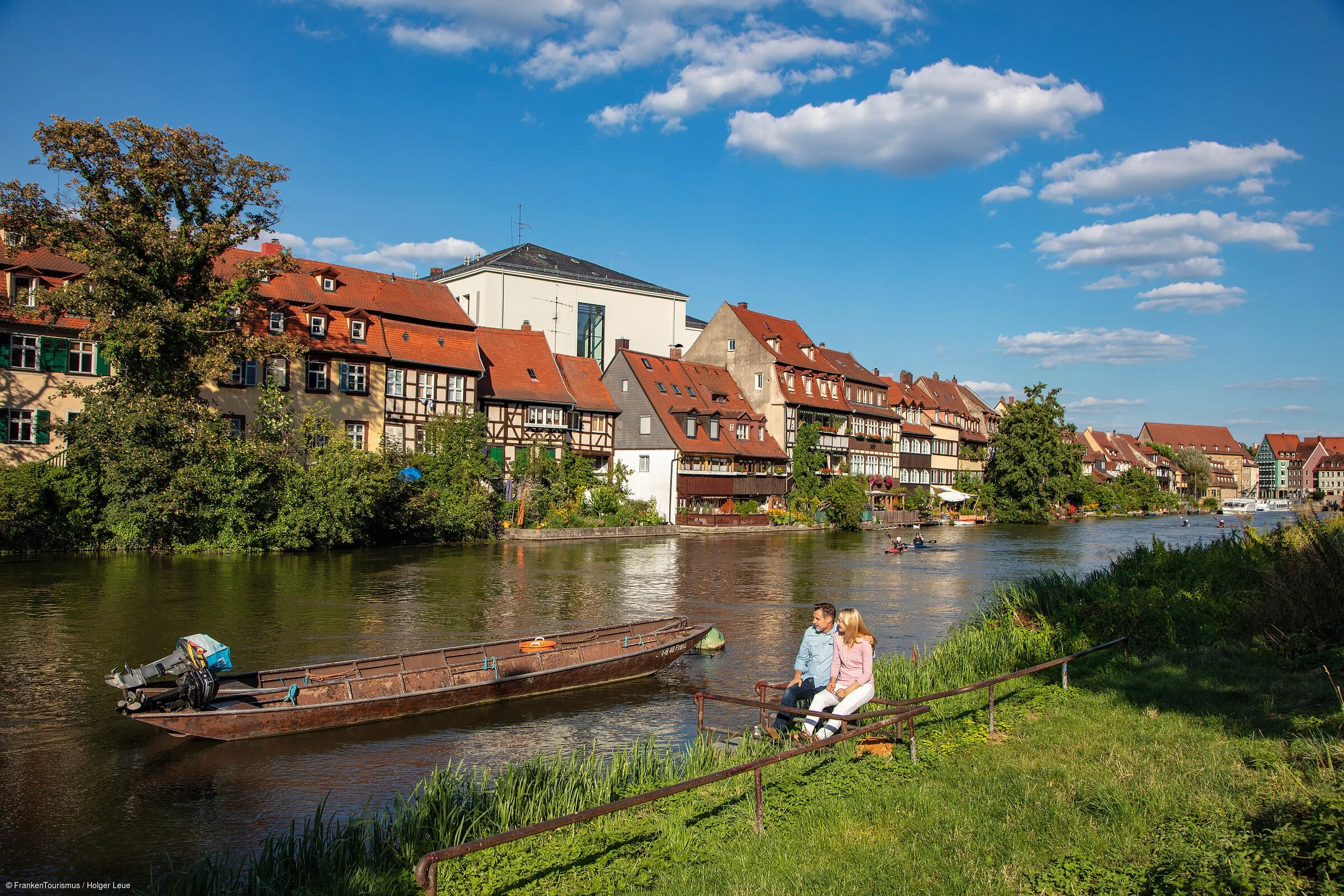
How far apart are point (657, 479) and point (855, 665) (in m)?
47.5

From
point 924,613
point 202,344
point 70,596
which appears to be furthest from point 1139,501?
point 70,596

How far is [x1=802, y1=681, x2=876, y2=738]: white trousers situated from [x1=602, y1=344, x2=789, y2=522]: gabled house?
46078 millimetres

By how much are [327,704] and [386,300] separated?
39524 millimetres

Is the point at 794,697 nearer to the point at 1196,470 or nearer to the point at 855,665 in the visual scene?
the point at 855,665

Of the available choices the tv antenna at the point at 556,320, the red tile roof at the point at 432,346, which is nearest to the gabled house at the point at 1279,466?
the tv antenna at the point at 556,320

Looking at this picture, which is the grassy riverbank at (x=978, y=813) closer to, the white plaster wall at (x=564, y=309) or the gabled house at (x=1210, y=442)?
the white plaster wall at (x=564, y=309)

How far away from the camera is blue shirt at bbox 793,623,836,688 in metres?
11.1

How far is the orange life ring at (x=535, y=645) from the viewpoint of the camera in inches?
674

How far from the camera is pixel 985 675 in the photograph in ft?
46.6

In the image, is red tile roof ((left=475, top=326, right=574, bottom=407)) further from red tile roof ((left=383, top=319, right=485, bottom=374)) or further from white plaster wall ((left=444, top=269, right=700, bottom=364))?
white plaster wall ((left=444, top=269, right=700, bottom=364))

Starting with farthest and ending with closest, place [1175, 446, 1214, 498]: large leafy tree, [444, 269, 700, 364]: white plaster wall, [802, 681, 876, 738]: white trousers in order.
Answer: [1175, 446, 1214, 498]: large leafy tree, [444, 269, 700, 364]: white plaster wall, [802, 681, 876, 738]: white trousers

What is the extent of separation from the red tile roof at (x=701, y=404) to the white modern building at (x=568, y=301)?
8.19m

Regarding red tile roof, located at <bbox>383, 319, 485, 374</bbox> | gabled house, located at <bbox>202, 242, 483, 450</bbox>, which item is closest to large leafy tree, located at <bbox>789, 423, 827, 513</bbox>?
red tile roof, located at <bbox>383, 319, 485, 374</bbox>

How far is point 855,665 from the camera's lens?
10.4 m
